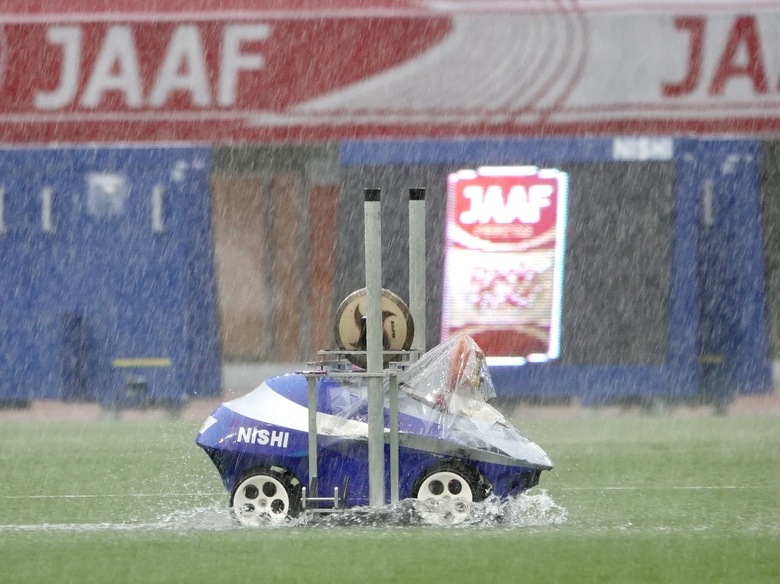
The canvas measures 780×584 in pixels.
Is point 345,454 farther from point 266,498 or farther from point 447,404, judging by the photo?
point 447,404

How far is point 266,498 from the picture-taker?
28.9 feet

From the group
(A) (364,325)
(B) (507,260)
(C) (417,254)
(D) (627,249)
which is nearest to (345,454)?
(A) (364,325)

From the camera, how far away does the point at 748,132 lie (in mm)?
18828

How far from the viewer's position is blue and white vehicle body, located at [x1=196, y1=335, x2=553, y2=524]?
8664mm

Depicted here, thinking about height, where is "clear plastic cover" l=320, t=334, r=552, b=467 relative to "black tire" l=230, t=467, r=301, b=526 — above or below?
above

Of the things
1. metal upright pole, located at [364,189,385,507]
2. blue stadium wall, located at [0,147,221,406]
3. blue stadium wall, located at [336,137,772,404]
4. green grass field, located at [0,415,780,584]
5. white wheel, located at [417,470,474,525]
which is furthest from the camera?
blue stadium wall, located at [0,147,221,406]

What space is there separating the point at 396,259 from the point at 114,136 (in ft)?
12.5

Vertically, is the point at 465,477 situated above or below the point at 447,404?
below

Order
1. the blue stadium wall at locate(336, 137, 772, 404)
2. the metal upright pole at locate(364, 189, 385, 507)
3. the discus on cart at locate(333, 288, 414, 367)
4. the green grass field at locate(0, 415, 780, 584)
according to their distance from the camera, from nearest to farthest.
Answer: the green grass field at locate(0, 415, 780, 584) < the metal upright pole at locate(364, 189, 385, 507) < the discus on cart at locate(333, 288, 414, 367) < the blue stadium wall at locate(336, 137, 772, 404)

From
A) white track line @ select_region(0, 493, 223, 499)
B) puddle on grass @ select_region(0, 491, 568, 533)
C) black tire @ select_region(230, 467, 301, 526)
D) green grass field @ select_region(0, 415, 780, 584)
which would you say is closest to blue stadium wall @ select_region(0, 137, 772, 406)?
green grass field @ select_region(0, 415, 780, 584)

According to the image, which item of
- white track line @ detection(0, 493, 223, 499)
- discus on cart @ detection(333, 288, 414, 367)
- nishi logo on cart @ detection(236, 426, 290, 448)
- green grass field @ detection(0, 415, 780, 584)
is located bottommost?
white track line @ detection(0, 493, 223, 499)

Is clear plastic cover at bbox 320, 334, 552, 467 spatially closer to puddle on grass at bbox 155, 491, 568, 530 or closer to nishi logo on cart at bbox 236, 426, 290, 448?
nishi logo on cart at bbox 236, 426, 290, 448

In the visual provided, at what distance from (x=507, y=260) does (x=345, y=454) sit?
9.64 meters

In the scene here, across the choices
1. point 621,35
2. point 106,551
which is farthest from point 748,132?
point 106,551
